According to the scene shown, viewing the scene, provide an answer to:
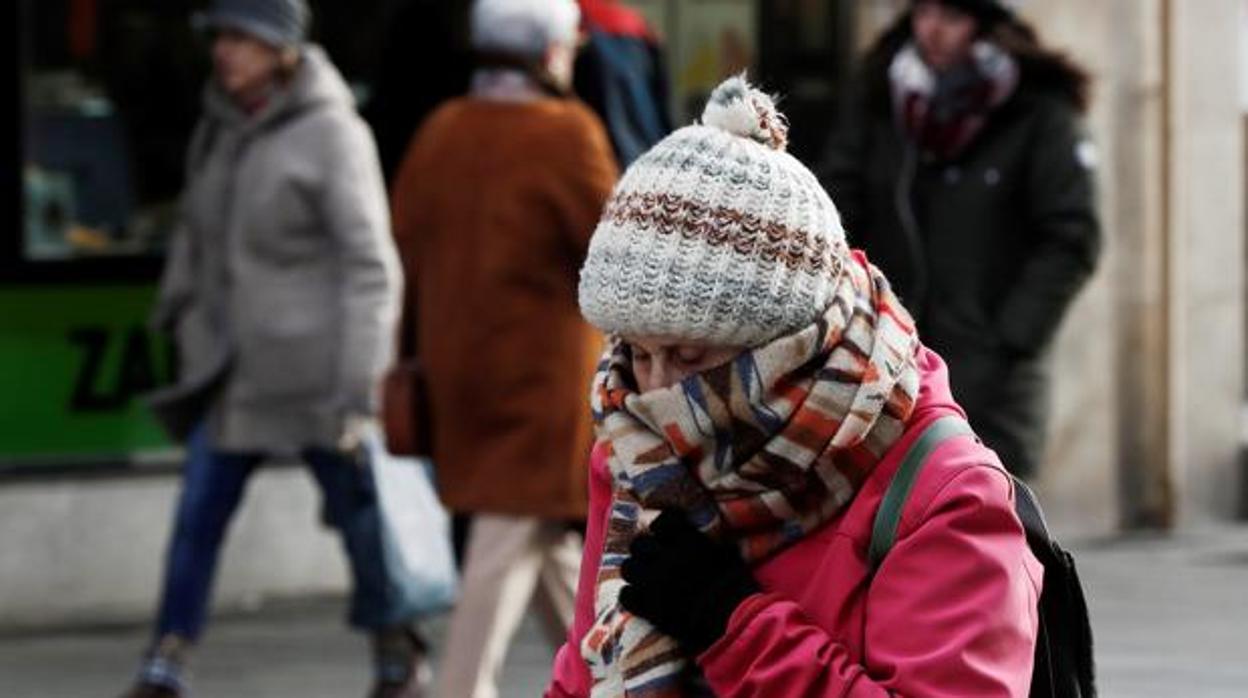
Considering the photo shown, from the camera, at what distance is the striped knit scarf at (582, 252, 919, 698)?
123 inches

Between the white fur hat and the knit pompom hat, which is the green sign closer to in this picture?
the white fur hat

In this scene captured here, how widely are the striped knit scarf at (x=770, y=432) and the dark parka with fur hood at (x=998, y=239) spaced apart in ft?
13.9

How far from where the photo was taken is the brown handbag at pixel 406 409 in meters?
7.10

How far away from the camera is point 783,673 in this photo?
3.11 m

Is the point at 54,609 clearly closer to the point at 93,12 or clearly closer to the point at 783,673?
the point at 93,12

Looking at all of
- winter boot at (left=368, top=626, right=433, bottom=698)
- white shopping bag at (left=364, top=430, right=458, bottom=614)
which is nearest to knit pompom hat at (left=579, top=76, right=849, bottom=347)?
white shopping bag at (left=364, top=430, right=458, bottom=614)

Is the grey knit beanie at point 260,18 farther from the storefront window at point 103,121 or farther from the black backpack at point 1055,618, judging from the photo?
the black backpack at point 1055,618

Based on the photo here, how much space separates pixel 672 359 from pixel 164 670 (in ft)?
15.9

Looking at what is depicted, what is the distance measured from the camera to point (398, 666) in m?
7.92

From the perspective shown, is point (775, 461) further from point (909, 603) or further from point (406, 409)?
point (406, 409)

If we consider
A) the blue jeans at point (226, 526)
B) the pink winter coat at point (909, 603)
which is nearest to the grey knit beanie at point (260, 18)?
the blue jeans at point (226, 526)

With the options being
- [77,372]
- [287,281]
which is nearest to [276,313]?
[287,281]

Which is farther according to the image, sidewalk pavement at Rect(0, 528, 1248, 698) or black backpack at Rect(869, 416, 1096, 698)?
sidewalk pavement at Rect(0, 528, 1248, 698)

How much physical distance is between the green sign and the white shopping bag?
1830 millimetres
